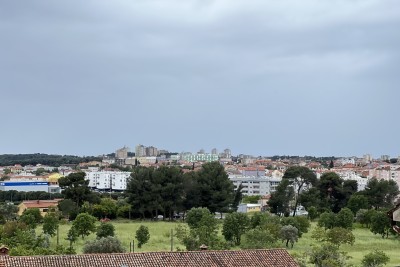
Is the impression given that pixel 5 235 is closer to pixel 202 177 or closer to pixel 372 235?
pixel 202 177

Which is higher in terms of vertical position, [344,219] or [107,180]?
[107,180]

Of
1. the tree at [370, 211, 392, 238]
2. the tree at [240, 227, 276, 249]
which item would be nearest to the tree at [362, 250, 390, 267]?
the tree at [240, 227, 276, 249]

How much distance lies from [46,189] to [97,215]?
145ft

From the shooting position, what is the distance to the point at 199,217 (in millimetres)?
44312

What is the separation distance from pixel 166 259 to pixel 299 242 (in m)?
23.3

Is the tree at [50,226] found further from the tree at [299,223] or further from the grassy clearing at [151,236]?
the tree at [299,223]

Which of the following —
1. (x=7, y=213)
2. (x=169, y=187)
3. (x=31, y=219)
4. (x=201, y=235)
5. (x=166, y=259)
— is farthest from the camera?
(x=169, y=187)

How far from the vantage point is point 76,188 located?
187 ft

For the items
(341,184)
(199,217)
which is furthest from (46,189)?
(199,217)

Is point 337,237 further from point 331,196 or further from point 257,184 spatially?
point 257,184

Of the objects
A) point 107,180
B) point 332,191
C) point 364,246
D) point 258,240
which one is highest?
point 332,191

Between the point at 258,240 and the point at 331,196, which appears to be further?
the point at 331,196

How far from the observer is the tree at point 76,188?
5709 centimetres

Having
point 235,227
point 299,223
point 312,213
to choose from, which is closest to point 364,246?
point 299,223
